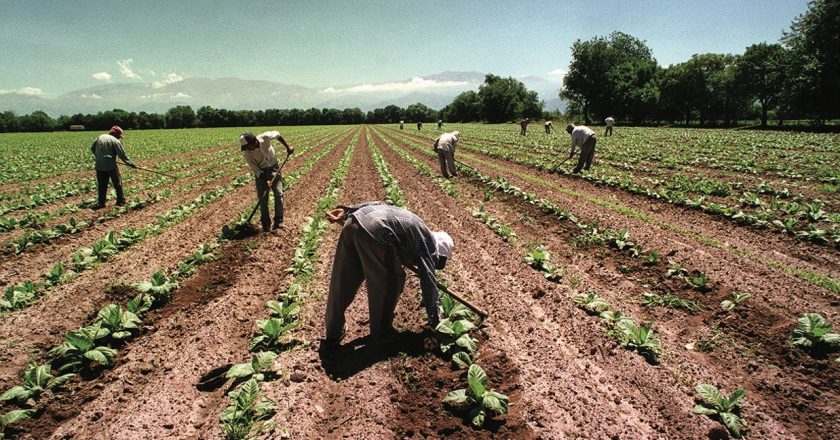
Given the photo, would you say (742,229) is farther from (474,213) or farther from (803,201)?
(474,213)

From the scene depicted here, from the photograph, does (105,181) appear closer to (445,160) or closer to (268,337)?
(268,337)

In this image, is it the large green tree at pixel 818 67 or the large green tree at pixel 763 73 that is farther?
the large green tree at pixel 763 73

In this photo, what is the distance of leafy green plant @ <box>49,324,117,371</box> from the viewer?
4523 mm

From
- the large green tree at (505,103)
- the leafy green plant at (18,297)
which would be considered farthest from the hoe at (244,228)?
the large green tree at (505,103)

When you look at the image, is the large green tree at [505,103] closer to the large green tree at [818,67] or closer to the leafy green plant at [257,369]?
the large green tree at [818,67]

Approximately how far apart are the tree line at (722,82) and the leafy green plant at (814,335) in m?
48.7

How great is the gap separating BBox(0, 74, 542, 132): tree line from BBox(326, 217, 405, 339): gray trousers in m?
94.9

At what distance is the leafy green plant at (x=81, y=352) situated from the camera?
4523mm

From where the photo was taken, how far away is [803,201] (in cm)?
1052

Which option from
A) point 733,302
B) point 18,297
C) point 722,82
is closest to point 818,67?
point 722,82

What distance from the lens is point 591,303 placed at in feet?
18.6

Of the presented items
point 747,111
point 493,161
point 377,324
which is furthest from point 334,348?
point 747,111

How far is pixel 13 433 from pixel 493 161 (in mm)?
19845

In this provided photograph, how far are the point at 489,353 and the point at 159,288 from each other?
16.7 feet
